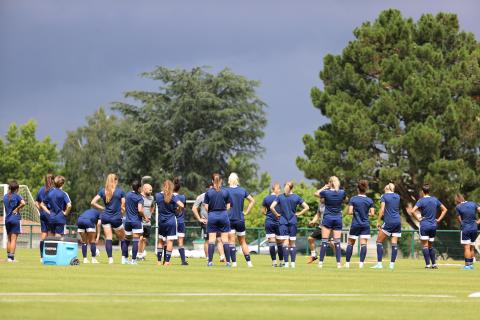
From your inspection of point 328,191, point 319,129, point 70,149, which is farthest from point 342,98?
point 70,149

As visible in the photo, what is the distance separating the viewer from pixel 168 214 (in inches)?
1112

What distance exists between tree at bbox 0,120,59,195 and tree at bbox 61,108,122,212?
1.79 meters

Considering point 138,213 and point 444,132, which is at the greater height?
point 444,132

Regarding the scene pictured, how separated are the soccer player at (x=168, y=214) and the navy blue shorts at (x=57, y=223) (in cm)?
256

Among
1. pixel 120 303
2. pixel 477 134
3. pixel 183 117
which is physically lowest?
pixel 120 303

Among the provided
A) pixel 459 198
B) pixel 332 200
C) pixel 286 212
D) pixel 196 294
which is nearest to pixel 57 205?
pixel 286 212

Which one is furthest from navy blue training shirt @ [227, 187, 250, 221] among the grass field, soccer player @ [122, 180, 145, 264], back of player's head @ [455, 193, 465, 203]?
back of player's head @ [455, 193, 465, 203]

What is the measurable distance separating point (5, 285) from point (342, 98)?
5136 cm

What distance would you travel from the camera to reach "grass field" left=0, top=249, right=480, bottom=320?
1330cm

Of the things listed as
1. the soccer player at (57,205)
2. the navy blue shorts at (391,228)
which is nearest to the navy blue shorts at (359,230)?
the navy blue shorts at (391,228)

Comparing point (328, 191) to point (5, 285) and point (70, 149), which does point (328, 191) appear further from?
point (70, 149)

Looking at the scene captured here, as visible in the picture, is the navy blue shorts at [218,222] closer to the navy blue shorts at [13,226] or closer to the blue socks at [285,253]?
the blue socks at [285,253]

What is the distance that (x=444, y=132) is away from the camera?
63594mm

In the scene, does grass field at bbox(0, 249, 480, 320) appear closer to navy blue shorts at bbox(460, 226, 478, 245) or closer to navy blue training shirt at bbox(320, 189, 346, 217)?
navy blue training shirt at bbox(320, 189, 346, 217)
